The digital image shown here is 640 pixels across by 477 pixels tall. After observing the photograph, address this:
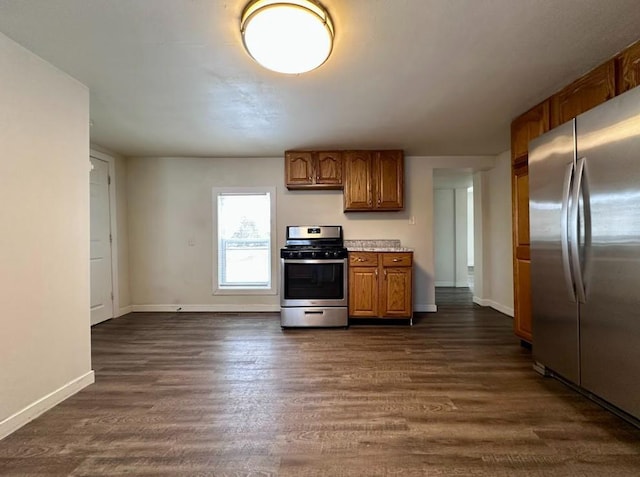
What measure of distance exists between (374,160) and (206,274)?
2804mm

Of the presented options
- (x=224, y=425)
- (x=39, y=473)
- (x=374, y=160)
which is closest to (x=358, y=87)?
(x=374, y=160)

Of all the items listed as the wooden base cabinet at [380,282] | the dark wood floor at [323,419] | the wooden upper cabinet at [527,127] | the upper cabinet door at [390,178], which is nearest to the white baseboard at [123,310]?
the dark wood floor at [323,419]

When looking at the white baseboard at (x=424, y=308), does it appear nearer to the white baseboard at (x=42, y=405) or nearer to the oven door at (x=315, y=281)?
the oven door at (x=315, y=281)

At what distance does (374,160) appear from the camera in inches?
163

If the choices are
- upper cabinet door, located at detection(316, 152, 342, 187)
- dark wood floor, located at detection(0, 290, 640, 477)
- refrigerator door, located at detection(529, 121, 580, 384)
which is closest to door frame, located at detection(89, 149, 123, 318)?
dark wood floor, located at detection(0, 290, 640, 477)

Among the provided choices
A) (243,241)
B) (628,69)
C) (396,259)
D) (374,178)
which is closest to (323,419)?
(396,259)

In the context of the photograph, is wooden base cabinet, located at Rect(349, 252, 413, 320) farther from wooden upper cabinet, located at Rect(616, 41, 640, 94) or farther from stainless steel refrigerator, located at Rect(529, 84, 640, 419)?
wooden upper cabinet, located at Rect(616, 41, 640, 94)

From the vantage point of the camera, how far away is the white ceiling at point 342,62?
1.61 meters

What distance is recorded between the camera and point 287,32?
1.61 metres

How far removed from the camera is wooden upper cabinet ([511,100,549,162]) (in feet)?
8.70

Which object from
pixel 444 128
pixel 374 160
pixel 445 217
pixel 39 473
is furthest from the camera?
pixel 445 217

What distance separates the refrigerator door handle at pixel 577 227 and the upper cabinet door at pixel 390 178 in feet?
7.65

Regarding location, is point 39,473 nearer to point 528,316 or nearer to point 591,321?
point 591,321

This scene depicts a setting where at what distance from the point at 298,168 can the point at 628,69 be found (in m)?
3.08
